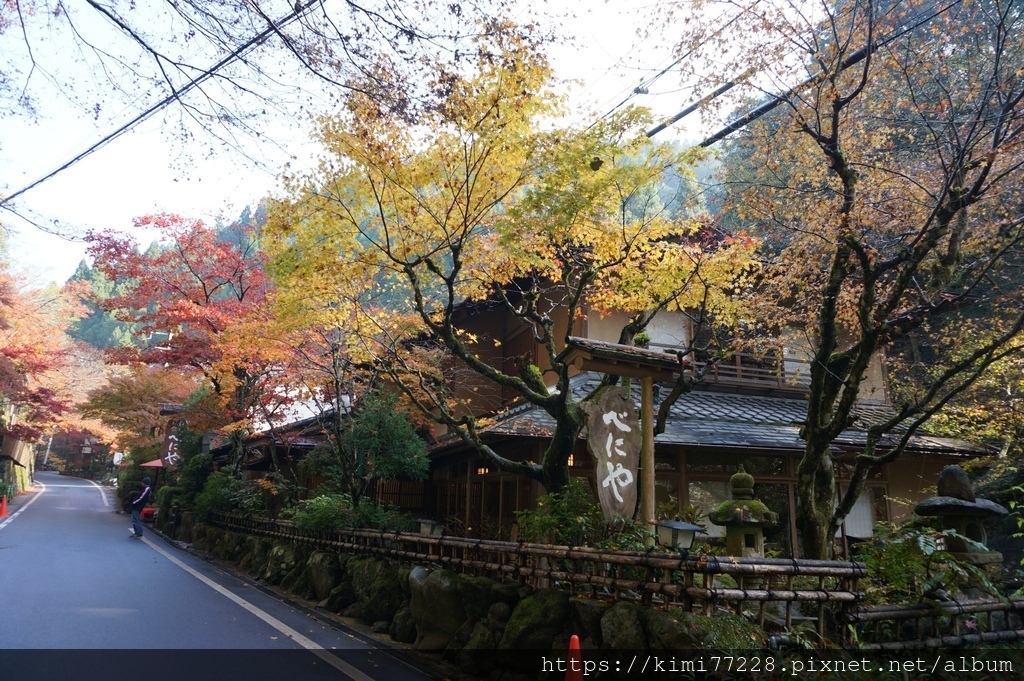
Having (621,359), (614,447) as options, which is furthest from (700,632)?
(621,359)

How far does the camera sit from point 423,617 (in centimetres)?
857

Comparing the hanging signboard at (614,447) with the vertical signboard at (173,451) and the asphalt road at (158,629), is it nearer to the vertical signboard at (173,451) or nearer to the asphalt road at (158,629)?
the asphalt road at (158,629)

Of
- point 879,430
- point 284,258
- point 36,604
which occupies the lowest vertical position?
point 36,604

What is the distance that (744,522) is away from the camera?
23.2ft

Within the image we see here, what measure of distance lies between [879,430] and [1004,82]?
4629 millimetres

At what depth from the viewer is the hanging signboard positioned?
301 inches

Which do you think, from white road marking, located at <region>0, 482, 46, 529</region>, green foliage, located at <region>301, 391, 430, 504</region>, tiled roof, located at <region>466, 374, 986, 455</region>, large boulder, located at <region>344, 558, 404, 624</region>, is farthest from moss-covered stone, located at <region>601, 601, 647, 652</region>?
white road marking, located at <region>0, 482, 46, 529</region>

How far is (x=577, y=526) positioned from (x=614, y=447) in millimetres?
1029

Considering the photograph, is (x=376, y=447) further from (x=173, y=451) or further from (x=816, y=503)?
(x=173, y=451)

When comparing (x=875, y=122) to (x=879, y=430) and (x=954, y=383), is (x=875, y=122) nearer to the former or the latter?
(x=879, y=430)

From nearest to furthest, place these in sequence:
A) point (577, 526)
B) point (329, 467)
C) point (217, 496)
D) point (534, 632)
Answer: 1. point (534, 632)
2. point (577, 526)
3. point (329, 467)
4. point (217, 496)

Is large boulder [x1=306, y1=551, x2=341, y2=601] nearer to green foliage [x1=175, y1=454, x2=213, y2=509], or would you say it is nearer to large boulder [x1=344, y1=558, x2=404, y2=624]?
large boulder [x1=344, y1=558, x2=404, y2=624]

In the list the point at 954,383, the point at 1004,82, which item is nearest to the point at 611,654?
the point at 1004,82

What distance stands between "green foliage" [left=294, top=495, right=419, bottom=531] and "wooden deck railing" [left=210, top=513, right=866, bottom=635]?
3278 mm
